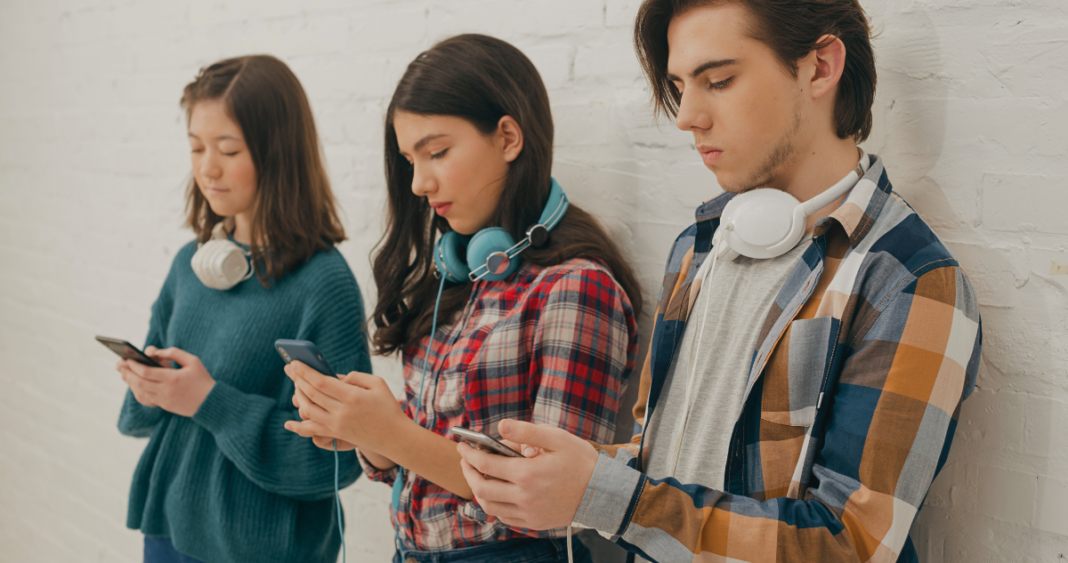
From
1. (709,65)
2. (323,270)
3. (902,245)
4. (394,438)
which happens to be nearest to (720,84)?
(709,65)

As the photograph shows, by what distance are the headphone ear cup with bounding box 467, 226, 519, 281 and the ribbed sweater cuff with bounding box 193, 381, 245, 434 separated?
616 mm

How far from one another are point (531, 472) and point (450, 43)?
0.80 meters

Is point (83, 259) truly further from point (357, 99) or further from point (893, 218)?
point (893, 218)

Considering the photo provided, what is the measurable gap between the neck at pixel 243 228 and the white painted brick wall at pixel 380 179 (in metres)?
0.33

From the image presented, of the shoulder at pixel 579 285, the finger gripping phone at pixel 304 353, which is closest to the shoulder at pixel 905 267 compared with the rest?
the shoulder at pixel 579 285

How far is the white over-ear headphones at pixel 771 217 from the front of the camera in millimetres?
932

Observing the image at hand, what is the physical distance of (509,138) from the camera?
1.29m

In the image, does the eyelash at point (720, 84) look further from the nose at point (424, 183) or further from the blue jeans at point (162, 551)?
the blue jeans at point (162, 551)

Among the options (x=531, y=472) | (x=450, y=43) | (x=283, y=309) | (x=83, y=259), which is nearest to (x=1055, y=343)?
(x=531, y=472)

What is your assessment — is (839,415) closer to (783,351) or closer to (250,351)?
(783,351)

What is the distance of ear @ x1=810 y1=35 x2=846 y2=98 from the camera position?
0.92 m

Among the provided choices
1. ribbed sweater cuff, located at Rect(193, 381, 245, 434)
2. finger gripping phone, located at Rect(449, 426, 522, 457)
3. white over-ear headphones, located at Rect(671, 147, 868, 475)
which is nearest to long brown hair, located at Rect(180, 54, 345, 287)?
ribbed sweater cuff, located at Rect(193, 381, 245, 434)

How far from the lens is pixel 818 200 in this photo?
93 centimetres

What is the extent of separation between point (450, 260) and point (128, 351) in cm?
72
